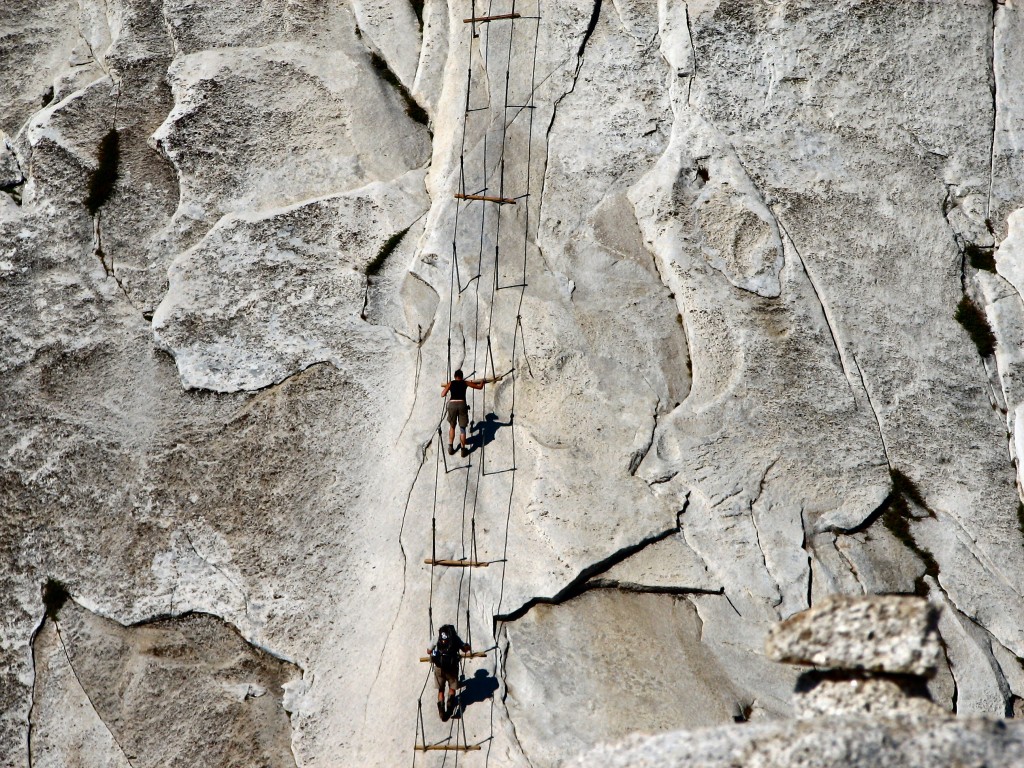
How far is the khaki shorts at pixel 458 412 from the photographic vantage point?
1384cm

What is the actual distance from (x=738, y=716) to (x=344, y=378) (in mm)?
7072

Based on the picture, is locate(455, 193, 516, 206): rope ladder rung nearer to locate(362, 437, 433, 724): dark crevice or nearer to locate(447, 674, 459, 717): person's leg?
locate(362, 437, 433, 724): dark crevice

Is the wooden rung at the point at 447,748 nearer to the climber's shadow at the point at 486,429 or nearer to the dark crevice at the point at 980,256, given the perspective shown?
the climber's shadow at the point at 486,429

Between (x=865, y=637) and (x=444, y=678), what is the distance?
20.6 feet

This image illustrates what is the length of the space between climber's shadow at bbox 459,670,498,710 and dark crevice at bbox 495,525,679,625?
2.35 ft

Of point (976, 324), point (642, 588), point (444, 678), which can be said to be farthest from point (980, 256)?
point (444, 678)

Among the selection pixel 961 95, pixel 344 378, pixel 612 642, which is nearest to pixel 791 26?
pixel 961 95

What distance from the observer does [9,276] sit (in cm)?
1541

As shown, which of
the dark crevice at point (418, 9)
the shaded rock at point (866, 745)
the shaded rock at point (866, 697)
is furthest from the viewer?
the dark crevice at point (418, 9)

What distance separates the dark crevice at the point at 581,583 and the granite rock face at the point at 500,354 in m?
0.05

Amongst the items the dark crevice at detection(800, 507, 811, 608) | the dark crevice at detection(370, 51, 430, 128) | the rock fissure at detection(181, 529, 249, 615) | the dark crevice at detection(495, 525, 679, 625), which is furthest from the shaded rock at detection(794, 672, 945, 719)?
the dark crevice at detection(370, 51, 430, 128)

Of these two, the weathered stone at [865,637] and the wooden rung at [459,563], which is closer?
the weathered stone at [865,637]

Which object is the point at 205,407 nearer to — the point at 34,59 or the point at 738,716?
the point at 34,59

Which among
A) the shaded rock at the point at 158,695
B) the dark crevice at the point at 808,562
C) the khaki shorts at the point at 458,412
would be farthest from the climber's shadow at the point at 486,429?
the dark crevice at the point at 808,562
